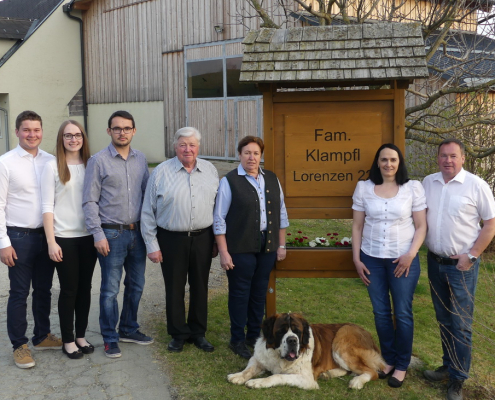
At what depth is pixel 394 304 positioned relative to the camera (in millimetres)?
4707

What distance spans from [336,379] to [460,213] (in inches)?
69.7

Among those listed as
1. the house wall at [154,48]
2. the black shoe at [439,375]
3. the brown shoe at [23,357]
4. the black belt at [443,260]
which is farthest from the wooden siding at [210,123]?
the black belt at [443,260]

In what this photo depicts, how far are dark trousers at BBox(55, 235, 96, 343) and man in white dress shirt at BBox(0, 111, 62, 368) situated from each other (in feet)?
0.80

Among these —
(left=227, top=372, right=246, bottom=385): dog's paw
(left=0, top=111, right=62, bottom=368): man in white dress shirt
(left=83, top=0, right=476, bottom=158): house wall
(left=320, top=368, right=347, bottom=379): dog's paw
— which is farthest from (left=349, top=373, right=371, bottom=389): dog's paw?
(left=83, top=0, right=476, bottom=158): house wall

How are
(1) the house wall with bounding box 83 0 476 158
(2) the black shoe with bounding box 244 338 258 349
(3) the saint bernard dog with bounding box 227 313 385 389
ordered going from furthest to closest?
(1) the house wall with bounding box 83 0 476 158
(2) the black shoe with bounding box 244 338 258 349
(3) the saint bernard dog with bounding box 227 313 385 389

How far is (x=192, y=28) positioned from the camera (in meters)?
17.0

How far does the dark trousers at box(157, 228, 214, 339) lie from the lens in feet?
16.8

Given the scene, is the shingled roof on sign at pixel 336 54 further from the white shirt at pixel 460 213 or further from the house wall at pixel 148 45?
the house wall at pixel 148 45

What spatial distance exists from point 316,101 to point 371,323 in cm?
284

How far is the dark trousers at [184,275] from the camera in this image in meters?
5.12

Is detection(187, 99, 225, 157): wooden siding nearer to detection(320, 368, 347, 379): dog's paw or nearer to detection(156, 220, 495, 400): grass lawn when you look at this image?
detection(156, 220, 495, 400): grass lawn

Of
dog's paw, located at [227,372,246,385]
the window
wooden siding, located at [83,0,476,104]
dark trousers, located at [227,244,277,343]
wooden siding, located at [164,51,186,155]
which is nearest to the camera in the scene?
dog's paw, located at [227,372,246,385]

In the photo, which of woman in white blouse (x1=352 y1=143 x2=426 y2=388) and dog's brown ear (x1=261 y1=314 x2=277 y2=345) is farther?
dog's brown ear (x1=261 y1=314 x2=277 y2=345)

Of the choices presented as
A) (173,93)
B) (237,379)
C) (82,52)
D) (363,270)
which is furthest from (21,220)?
(82,52)
